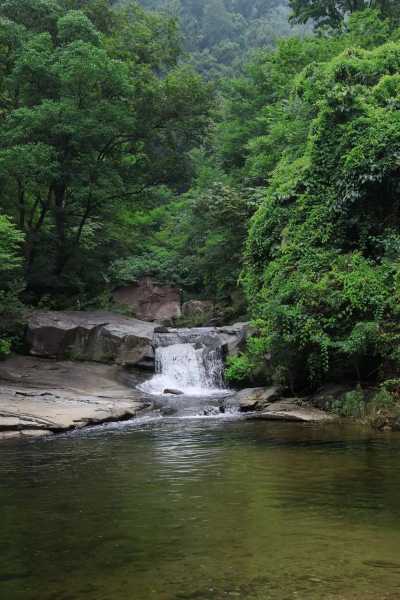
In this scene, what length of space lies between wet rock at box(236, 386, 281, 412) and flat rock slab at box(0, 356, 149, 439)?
2.70 meters

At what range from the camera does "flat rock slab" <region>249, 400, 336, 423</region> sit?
532 inches

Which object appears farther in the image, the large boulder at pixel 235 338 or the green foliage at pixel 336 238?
the large boulder at pixel 235 338

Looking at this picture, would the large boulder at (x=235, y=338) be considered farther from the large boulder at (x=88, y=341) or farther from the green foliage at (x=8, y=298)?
the green foliage at (x=8, y=298)

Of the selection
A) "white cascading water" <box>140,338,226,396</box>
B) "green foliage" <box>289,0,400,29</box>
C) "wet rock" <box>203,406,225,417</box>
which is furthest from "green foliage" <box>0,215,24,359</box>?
"green foliage" <box>289,0,400,29</box>

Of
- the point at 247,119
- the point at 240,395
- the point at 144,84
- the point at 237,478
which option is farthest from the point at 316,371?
the point at 247,119

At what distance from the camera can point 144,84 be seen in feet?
84.5

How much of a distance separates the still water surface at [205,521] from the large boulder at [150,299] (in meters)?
18.3

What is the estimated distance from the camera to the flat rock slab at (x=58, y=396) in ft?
45.5

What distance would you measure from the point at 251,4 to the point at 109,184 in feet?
237

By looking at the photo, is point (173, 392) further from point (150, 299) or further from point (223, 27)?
point (223, 27)

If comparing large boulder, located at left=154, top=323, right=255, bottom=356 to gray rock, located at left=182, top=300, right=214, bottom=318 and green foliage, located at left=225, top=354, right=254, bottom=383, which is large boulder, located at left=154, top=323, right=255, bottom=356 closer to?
green foliage, located at left=225, top=354, right=254, bottom=383

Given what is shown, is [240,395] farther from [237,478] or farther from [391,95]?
[391,95]

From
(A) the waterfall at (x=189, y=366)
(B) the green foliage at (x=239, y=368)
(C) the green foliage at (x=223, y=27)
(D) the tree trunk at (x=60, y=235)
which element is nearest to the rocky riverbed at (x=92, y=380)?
(A) the waterfall at (x=189, y=366)

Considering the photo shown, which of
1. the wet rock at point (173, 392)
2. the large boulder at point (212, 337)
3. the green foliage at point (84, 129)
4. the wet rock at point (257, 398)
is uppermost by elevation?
the green foliage at point (84, 129)
